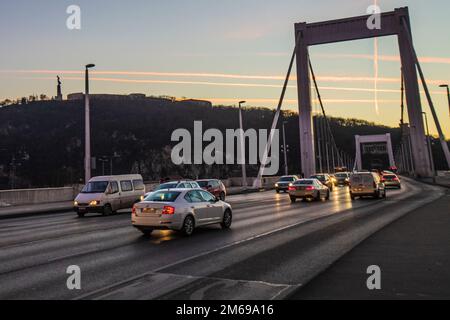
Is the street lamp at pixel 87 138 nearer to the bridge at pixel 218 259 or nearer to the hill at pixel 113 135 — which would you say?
the bridge at pixel 218 259

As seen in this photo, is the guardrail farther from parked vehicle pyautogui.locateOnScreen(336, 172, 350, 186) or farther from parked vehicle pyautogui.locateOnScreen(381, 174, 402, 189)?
parked vehicle pyautogui.locateOnScreen(336, 172, 350, 186)

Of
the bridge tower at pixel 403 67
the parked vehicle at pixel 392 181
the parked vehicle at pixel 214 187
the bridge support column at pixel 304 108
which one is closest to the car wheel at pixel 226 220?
the parked vehicle at pixel 214 187

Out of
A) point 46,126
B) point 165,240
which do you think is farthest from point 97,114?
point 165,240

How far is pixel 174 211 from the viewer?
1206 centimetres

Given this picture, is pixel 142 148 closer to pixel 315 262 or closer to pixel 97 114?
pixel 97 114

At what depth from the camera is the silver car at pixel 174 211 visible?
12.0 meters

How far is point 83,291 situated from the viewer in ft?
20.7

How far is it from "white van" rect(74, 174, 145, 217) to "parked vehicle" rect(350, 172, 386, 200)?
47.9ft

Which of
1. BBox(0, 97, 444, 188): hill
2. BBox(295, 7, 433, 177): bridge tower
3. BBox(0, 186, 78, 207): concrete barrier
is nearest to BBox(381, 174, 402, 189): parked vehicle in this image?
BBox(295, 7, 433, 177): bridge tower

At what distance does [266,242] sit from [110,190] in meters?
12.5

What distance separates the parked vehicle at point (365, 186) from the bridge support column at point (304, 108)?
26.6 metres

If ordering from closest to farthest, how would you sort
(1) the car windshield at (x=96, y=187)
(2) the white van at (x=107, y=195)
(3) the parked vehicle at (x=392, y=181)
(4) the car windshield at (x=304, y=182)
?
(2) the white van at (x=107, y=195), (1) the car windshield at (x=96, y=187), (4) the car windshield at (x=304, y=182), (3) the parked vehicle at (x=392, y=181)

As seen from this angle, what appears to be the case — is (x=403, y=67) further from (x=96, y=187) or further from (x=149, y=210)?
(x=149, y=210)

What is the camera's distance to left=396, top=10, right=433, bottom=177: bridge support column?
5556 cm
